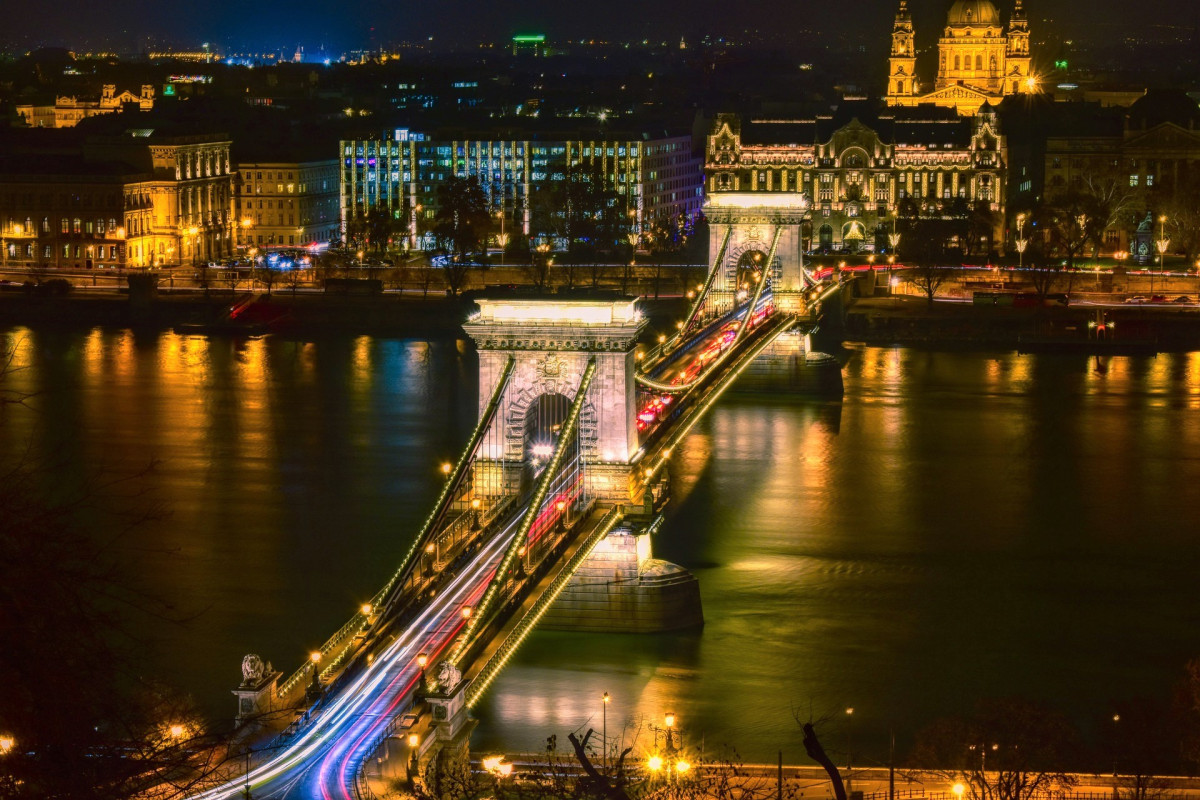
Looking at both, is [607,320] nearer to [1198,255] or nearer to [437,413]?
[437,413]

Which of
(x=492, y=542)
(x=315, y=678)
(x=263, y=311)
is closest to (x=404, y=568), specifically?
(x=492, y=542)

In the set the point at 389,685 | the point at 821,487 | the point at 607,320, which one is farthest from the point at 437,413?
the point at 389,685

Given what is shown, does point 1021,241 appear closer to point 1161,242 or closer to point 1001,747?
point 1161,242

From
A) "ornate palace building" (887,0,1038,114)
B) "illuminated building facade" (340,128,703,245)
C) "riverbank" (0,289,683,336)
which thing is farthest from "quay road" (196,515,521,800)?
"ornate palace building" (887,0,1038,114)

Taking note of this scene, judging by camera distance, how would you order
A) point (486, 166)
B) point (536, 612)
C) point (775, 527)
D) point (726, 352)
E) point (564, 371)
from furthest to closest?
point (486, 166) → point (726, 352) → point (775, 527) → point (564, 371) → point (536, 612)

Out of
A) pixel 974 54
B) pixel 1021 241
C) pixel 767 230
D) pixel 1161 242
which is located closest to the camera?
pixel 767 230

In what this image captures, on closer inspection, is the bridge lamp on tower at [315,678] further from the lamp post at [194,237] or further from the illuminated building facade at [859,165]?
the lamp post at [194,237]

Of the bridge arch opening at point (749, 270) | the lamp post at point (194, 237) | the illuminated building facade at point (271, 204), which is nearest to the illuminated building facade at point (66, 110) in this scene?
the illuminated building facade at point (271, 204)
